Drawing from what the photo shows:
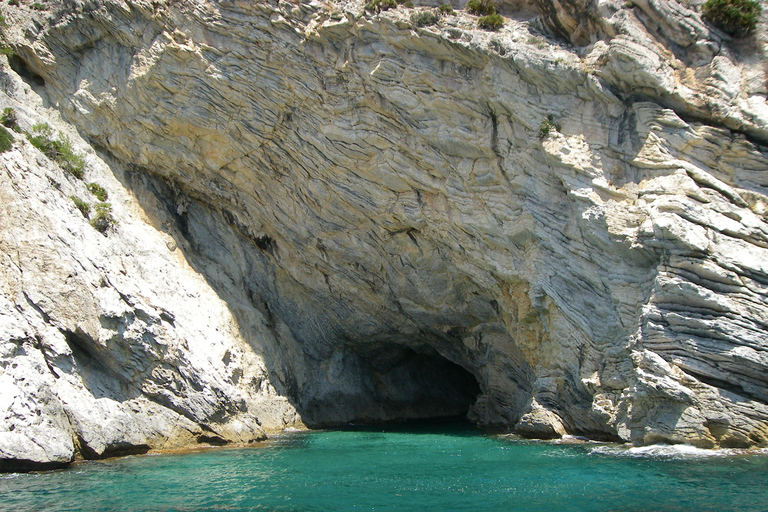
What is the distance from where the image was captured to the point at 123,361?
19125 millimetres

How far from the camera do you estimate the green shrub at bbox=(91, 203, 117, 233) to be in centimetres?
2238

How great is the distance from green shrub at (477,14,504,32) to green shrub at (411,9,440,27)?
170 centimetres

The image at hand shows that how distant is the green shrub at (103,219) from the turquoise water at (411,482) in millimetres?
9321

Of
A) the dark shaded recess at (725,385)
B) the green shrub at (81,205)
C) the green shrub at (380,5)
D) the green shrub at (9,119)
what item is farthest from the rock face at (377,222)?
the green shrub at (9,119)

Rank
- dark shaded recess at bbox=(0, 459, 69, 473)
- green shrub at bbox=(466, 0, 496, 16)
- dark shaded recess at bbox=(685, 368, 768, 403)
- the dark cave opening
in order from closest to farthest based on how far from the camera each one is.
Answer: dark shaded recess at bbox=(0, 459, 69, 473) → dark shaded recess at bbox=(685, 368, 768, 403) → green shrub at bbox=(466, 0, 496, 16) → the dark cave opening

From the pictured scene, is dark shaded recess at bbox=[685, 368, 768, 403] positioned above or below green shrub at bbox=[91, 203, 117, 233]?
below

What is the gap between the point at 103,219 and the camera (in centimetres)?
2255

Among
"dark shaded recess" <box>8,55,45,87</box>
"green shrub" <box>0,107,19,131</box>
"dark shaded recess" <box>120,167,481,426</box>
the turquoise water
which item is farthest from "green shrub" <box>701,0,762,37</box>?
"dark shaded recess" <box>8,55,45,87</box>

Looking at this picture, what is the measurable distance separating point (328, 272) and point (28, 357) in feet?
45.0

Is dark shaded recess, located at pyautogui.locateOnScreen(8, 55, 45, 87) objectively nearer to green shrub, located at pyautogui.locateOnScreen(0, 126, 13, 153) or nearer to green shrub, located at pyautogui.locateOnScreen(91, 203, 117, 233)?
green shrub, located at pyautogui.locateOnScreen(0, 126, 13, 153)

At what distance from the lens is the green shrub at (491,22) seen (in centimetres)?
2214

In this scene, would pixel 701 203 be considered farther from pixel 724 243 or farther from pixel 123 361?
pixel 123 361

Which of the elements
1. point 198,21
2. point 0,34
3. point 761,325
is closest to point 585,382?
point 761,325

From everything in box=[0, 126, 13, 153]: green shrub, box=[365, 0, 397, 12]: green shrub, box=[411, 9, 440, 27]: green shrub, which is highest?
box=[365, 0, 397, 12]: green shrub
